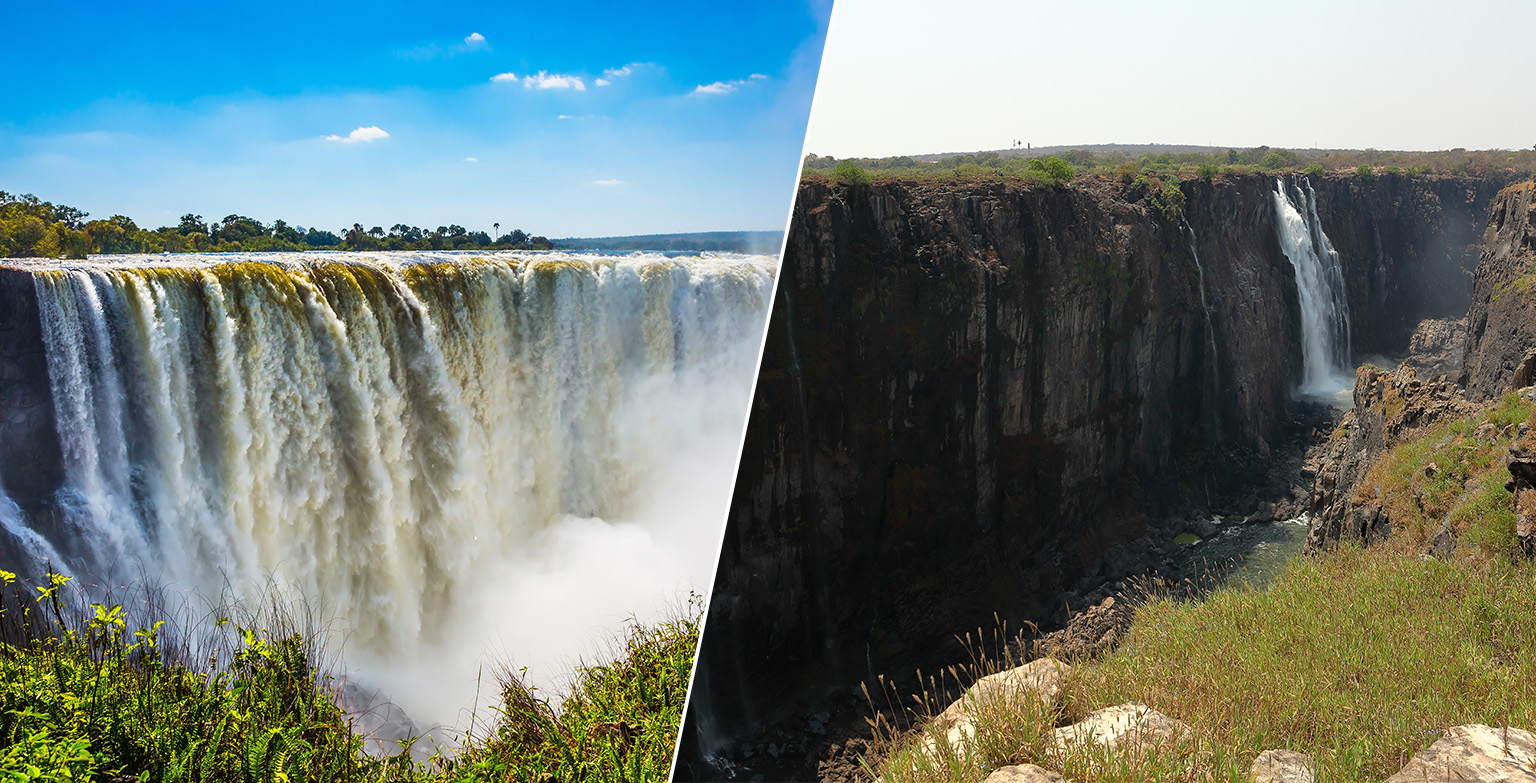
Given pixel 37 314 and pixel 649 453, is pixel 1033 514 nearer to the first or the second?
pixel 649 453

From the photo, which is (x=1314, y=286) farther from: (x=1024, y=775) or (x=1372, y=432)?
(x=1024, y=775)

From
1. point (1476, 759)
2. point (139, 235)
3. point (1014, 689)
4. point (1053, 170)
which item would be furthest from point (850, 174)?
point (1476, 759)

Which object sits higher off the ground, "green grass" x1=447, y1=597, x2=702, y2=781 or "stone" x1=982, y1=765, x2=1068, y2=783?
"stone" x1=982, y1=765, x2=1068, y2=783

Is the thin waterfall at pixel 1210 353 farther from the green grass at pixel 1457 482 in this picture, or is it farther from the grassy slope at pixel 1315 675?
the grassy slope at pixel 1315 675

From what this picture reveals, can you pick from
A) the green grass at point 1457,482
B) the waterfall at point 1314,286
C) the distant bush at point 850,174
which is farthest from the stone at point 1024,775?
the waterfall at point 1314,286

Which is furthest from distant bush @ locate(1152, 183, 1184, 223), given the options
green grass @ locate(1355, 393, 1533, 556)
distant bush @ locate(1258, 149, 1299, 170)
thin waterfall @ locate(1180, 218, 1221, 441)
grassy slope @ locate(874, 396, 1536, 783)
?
grassy slope @ locate(874, 396, 1536, 783)

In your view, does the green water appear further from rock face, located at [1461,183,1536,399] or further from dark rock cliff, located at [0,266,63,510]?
dark rock cliff, located at [0,266,63,510]
